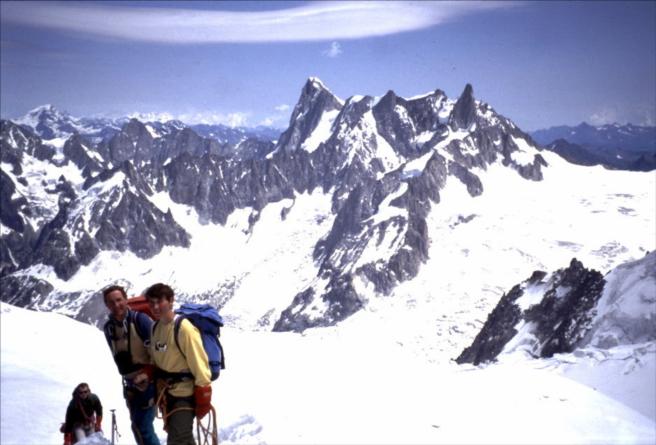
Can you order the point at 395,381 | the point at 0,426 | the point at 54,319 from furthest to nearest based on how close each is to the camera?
the point at 54,319
the point at 395,381
the point at 0,426

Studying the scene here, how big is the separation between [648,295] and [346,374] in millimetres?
54464

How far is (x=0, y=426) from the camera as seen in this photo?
21641 millimetres

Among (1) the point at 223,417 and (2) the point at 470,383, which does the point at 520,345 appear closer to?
(2) the point at 470,383

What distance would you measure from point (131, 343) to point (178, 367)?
53.8 inches

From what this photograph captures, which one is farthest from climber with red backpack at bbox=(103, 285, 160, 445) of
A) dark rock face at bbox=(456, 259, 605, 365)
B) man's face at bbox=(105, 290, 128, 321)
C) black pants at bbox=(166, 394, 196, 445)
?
dark rock face at bbox=(456, 259, 605, 365)

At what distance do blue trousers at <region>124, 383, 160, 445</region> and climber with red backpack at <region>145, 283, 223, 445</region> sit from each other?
0.62 meters

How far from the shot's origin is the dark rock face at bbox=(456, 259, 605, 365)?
258 feet

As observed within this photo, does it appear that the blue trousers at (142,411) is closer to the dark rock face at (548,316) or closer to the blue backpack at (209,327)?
the blue backpack at (209,327)

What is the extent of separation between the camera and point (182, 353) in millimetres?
10617

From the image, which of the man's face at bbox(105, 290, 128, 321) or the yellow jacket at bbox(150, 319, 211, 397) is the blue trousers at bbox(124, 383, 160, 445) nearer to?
the yellow jacket at bbox(150, 319, 211, 397)

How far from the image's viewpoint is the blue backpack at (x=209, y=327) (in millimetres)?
10906

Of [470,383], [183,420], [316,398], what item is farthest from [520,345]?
[183,420]

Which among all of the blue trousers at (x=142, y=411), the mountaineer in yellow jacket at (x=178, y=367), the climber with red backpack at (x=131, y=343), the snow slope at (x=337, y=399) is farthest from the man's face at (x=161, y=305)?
the snow slope at (x=337, y=399)

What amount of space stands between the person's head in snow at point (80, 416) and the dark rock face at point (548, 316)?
227ft
